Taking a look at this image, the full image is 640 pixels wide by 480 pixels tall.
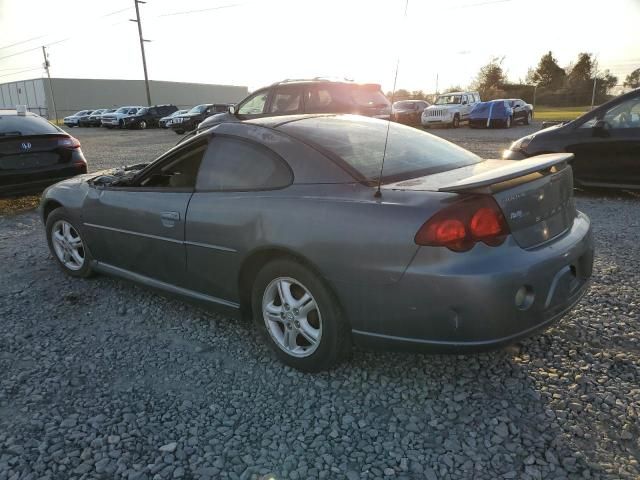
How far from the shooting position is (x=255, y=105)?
10719 mm

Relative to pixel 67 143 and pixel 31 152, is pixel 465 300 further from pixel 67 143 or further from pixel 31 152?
pixel 67 143

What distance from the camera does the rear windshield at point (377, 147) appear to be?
2914mm

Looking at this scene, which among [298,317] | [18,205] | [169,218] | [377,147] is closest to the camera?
[298,317]

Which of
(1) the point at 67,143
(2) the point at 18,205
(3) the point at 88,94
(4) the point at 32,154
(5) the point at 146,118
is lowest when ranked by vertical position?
(2) the point at 18,205

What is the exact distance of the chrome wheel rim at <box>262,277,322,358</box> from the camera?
2848 millimetres

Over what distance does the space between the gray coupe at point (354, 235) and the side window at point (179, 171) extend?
0.5 inches

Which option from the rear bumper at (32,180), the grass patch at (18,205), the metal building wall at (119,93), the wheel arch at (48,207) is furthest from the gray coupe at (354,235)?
the metal building wall at (119,93)

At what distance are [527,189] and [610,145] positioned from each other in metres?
5.23

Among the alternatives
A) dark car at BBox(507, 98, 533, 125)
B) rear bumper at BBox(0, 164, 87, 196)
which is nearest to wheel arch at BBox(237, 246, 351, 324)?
rear bumper at BBox(0, 164, 87, 196)

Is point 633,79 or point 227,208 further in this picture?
point 633,79

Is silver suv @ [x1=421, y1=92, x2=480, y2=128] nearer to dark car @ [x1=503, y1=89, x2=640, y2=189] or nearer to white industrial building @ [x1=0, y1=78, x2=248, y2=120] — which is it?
dark car @ [x1=503, y1=89, x2=640, y2=189]

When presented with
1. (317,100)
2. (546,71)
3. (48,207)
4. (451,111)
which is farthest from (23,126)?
(546,71)

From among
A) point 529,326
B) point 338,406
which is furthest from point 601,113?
point 338,406

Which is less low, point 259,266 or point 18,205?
point 259,266
